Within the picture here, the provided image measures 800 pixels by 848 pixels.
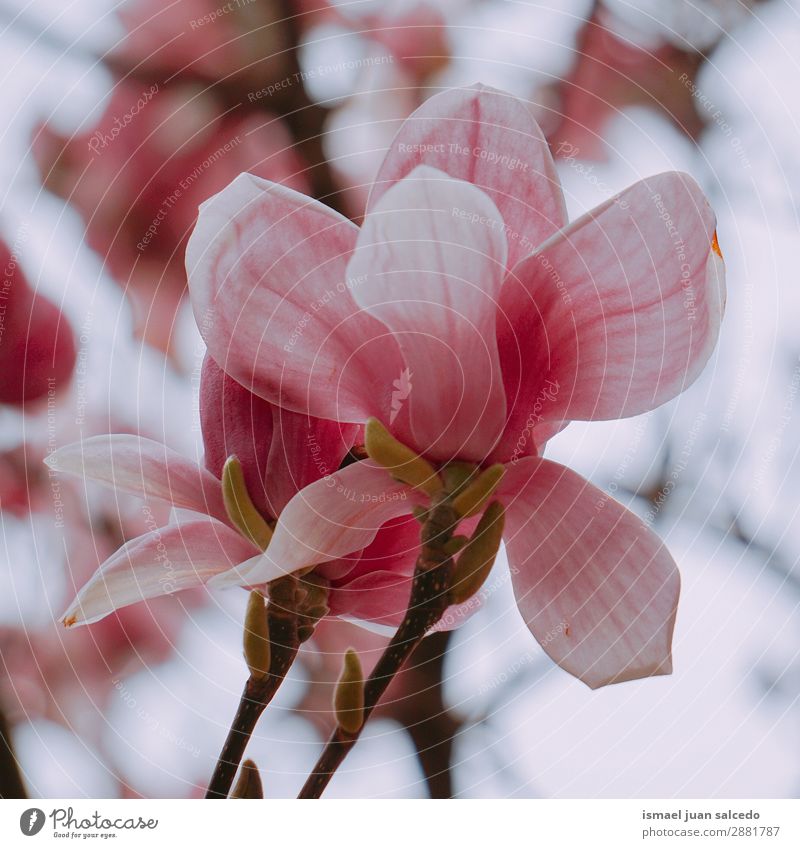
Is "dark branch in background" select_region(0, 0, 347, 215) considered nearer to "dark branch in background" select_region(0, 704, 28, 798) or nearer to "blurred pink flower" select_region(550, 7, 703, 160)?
"blurred pink flower" select_region(550, 7, 703, 160)

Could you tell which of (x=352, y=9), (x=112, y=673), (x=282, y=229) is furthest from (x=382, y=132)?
(x=112, y=673)

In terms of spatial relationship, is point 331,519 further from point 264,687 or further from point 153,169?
point 153,169

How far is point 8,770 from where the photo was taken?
38 centimetres

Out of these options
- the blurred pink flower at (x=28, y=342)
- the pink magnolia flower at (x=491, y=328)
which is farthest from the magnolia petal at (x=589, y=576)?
the blurred pink flower at (x=28, y=342)

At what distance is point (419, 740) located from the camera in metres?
0.40

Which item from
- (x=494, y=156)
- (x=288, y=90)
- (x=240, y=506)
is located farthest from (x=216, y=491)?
(x=288, y=90)

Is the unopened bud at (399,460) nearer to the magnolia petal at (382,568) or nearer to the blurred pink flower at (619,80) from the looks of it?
the magnolia petal at (382,568)

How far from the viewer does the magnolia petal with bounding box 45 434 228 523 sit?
27 cm

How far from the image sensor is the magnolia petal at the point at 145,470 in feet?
0.88

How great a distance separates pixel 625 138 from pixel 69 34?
0.89 feet

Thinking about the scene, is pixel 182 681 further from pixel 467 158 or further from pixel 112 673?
pixel 467 158

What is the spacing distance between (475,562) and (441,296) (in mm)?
74

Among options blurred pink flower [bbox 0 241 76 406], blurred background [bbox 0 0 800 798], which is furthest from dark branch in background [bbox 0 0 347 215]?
blurred pink flower [bbox 0 241 76 406]

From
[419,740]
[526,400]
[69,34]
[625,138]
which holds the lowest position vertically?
[419,740]
